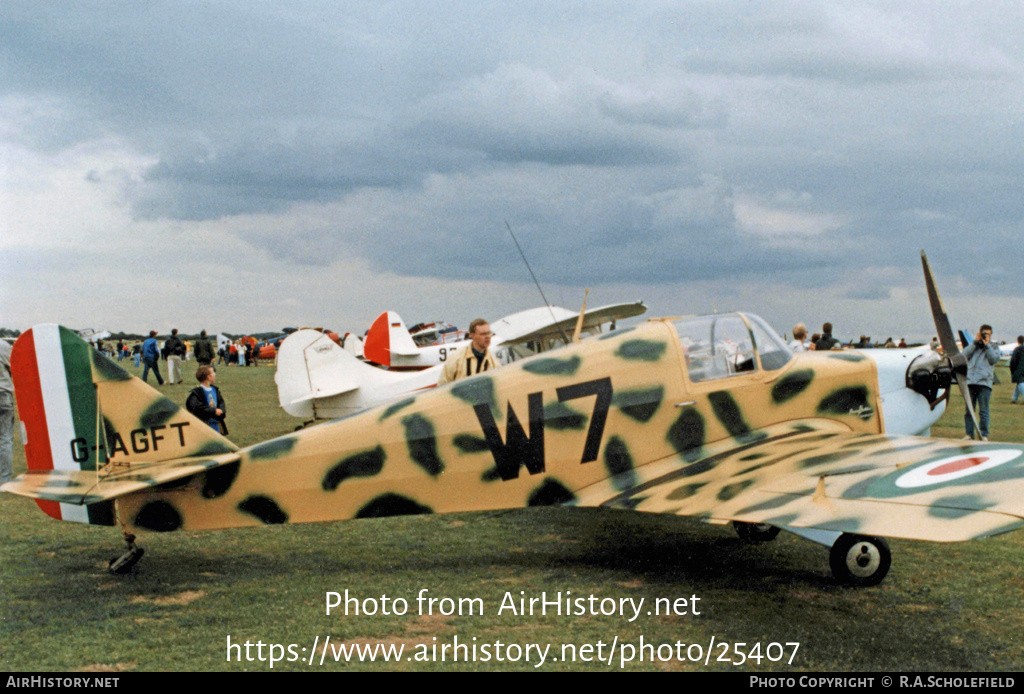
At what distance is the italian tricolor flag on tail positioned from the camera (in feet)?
16.8

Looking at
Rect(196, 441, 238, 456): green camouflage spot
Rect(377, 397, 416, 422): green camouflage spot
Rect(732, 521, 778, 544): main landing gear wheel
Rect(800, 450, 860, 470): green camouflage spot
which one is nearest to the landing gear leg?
Rect(196, 441, 238, 456): green camouflage spot

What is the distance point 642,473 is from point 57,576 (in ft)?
13.5

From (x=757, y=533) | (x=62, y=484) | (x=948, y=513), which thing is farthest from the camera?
(x=757, y=533)

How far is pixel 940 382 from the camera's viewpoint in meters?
6.56

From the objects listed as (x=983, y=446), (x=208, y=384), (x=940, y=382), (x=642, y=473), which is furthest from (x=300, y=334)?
(x=983, y=446)

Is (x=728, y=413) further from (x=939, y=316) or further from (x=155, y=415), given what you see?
(x=155, y=415)

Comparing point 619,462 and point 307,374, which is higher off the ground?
point 307,374

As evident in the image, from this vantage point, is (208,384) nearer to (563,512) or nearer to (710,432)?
(563,512)

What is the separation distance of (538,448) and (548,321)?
953 cm

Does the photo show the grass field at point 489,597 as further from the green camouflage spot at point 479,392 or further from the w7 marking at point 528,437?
the green camouflage spot at point 479,392

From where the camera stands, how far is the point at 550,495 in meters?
5.59

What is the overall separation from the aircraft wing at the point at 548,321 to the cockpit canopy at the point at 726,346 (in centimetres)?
792

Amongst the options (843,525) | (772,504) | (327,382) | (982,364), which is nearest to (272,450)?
(772,504)
